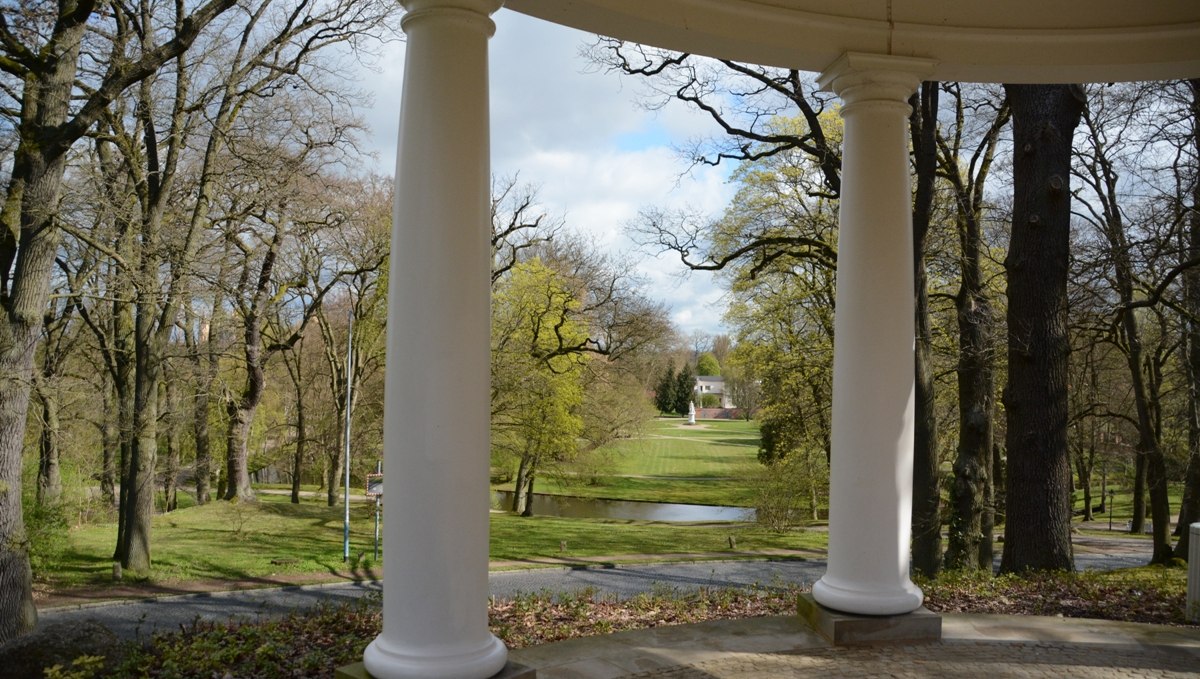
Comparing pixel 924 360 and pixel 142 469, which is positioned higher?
pixel 924 360

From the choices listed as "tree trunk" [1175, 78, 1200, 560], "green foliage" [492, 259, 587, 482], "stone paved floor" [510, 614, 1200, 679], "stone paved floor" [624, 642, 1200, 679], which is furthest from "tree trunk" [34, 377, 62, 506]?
"tree trunk" [1175, 78, 1200, 560]

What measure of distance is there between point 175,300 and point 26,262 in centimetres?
1068

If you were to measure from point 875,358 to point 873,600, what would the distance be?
4118mm

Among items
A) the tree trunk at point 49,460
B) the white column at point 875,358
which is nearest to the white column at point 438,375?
the white column at point 875,358

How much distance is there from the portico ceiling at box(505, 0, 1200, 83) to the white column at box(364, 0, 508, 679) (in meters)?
4.82

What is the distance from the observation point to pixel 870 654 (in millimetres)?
13469

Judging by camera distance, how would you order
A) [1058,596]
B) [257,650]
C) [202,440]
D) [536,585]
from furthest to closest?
1. [202,440]
2. [536,585]
3. [1058,596]
4. [257,650]

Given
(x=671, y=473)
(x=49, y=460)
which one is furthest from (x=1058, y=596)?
(x=671, y=473)

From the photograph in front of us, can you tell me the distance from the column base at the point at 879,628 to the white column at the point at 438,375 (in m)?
6.36

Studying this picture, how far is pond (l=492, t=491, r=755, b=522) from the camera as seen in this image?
100 meters

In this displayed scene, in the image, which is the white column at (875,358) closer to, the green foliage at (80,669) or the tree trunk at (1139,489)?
the green foliage at (80,669)

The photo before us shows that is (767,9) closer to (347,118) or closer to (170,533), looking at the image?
(347,118)

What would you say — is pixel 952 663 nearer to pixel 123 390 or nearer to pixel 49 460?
pixel 123 390

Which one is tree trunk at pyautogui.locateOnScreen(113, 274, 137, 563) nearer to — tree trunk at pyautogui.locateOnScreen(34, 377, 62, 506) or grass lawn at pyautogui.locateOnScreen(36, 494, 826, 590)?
grass lawn at pyautogui.locateOnScreen(36, 494, 826, 590)
